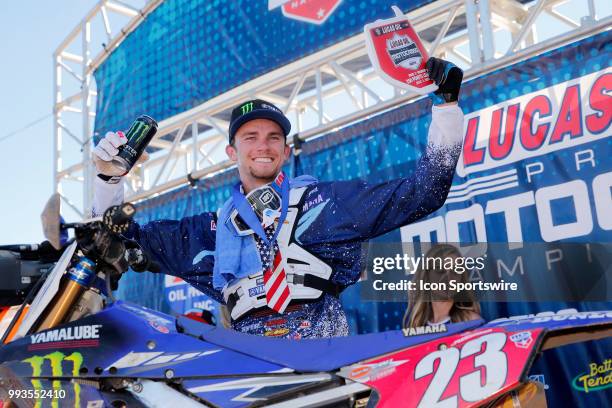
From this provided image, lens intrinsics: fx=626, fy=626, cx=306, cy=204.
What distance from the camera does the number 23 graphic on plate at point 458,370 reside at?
1.53 metres

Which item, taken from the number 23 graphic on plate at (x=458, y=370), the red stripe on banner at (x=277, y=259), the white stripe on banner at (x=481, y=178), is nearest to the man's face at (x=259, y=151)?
the red stripe on banner at (x=277, y=259)

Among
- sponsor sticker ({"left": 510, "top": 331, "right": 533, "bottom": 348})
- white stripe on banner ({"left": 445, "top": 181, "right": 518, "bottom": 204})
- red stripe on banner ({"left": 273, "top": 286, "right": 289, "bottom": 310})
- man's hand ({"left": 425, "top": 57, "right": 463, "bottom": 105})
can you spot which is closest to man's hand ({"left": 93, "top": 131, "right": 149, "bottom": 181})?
red stripe on banner ({"left": 273, "top": 286, "right": 289, "bottom": 310})

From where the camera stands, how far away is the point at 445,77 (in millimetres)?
2076

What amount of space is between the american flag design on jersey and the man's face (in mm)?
236

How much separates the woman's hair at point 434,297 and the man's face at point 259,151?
5.18ft

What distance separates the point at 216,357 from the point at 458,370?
2.09ft

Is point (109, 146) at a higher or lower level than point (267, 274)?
higher

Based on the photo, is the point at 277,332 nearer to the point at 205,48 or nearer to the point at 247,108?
the point at 247,108

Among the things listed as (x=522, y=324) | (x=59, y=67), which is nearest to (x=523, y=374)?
(x=522, y=324)

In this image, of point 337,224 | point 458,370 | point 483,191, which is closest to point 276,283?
point 337,224

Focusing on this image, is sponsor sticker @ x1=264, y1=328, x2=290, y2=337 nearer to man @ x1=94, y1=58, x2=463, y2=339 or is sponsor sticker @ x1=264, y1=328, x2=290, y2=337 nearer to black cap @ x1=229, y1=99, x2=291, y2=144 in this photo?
man @ x1=94, y1=58, x2=463, y2=339

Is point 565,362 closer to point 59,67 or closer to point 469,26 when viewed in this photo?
point 469,26

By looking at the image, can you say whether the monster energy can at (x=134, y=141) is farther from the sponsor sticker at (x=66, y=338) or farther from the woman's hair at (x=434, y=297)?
the woman's hair at (x=434, y=297)

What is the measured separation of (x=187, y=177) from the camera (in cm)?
583
